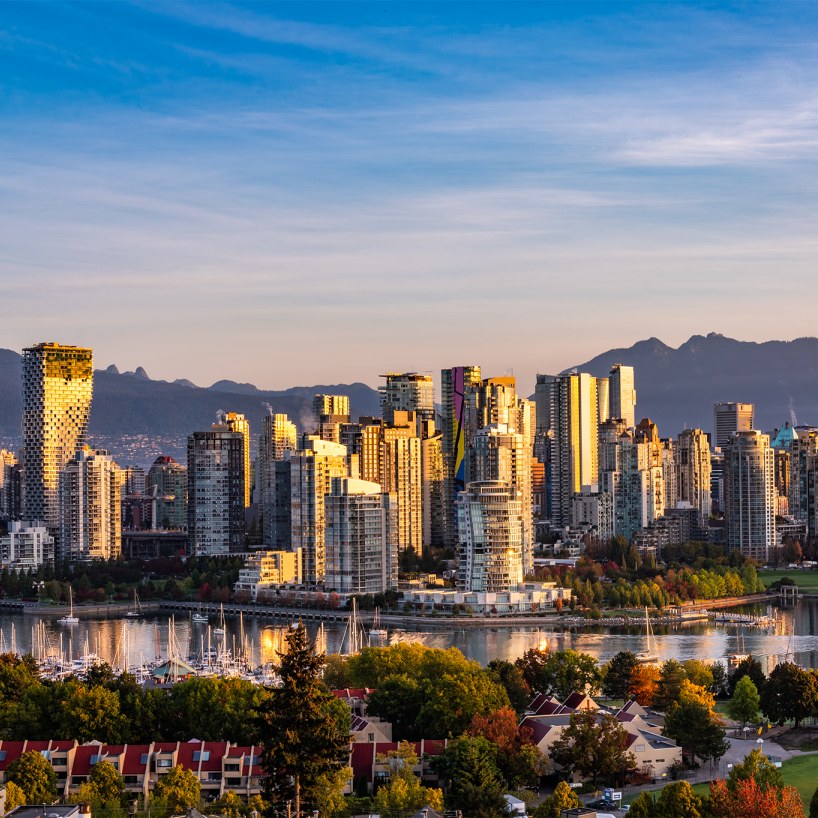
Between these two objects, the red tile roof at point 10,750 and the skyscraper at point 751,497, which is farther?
the skyscraper at point 751,497

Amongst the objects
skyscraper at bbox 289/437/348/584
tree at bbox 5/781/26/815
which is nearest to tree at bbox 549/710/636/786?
tree at bbox 5/781/26/815

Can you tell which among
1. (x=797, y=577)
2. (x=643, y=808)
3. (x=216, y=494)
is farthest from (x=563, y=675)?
(x=216, y=494)

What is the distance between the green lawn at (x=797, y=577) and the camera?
140 ft

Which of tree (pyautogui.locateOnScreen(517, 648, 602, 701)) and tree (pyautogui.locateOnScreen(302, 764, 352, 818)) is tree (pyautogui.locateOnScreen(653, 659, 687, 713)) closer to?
tree (pyautogui.locateOnScreen(517, 648, 602, 701))

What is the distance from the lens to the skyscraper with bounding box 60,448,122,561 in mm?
50688

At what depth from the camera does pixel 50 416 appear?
5919cm

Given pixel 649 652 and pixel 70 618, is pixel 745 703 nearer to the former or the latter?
pixel 649 652

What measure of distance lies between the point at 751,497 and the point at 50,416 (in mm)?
23650

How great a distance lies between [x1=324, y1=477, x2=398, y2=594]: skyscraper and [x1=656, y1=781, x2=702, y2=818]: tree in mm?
25118

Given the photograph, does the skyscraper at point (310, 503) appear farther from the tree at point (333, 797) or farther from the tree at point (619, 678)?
the tree at point (333, 797)

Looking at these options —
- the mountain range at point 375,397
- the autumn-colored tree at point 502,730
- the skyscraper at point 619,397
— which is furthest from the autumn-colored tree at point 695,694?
the mountain range at point 375,397

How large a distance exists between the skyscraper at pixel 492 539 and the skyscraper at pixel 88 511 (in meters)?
15.9

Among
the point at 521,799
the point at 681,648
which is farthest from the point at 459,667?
the point at 681,648

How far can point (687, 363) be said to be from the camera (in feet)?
644
